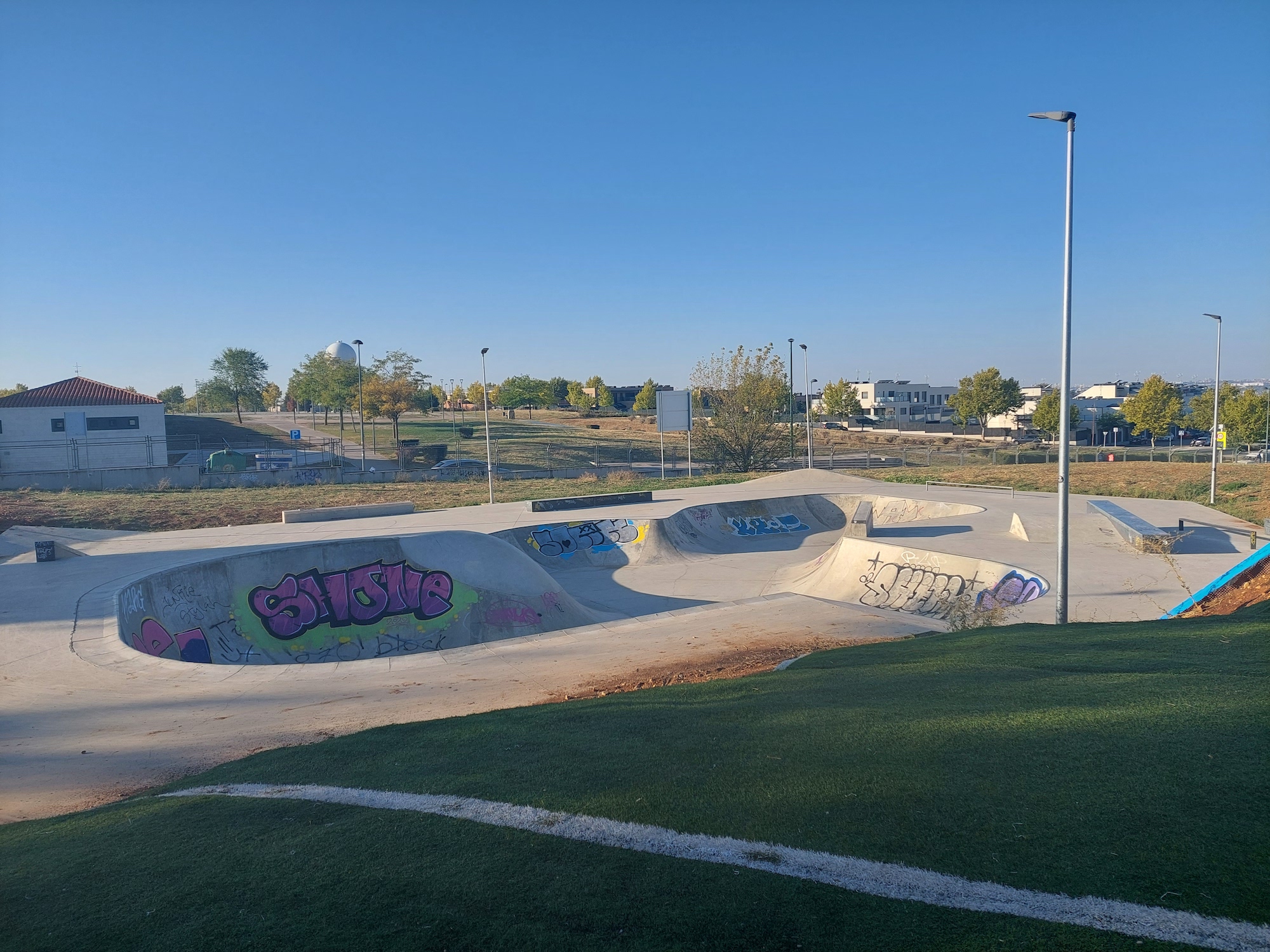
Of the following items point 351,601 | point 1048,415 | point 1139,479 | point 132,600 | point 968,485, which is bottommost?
point 351,601

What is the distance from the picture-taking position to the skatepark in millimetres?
9430

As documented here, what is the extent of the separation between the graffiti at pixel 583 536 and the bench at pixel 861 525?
21.2 ft

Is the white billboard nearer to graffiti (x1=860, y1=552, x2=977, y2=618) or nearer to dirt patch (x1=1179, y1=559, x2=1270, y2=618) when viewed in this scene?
graffiti (x1=860, y1=552, x2=977, y2=618)

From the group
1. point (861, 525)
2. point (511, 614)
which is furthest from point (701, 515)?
point (511, 614)

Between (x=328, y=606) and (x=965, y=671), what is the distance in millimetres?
13470

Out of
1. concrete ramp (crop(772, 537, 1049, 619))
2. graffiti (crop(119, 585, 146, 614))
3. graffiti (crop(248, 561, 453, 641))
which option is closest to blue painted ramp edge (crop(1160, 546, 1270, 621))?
concrete ramp (crop(772, 537, 1049, 619))

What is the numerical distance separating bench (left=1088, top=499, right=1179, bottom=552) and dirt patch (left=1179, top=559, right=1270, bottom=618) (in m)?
5.73

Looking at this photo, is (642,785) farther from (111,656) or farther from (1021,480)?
(1021,480)

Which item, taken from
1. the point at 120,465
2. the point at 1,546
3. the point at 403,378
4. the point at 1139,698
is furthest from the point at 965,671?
the point at 403,378

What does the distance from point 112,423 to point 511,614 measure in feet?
119

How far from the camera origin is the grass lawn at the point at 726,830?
3.47 meters

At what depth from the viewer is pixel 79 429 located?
4106 centimetres

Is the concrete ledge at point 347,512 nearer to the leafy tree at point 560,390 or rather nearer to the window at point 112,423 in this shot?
the window at point 112,423

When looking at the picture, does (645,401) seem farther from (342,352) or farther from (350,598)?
(350,598)
